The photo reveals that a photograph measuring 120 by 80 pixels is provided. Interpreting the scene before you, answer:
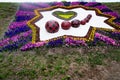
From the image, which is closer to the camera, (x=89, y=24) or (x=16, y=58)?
(x=16, y=58)

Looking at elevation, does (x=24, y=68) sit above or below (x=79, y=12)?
below

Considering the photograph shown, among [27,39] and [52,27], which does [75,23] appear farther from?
[27,39]

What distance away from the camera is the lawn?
16.2m

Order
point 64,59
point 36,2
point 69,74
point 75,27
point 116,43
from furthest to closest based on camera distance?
point 36,2
point 75,27
point 116,43
point 64,59
point 69,74

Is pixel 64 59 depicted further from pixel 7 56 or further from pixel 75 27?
pixel 75 27

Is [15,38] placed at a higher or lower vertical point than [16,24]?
lower

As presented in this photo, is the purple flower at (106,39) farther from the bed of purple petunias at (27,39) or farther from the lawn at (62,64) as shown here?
the lawn at (62,64)

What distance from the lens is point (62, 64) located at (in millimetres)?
17391

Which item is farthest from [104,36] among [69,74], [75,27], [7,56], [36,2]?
[36,2]

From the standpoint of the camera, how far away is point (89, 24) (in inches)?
937

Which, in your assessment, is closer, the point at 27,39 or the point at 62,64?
the point at 62,64

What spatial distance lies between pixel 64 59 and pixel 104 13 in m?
10.6

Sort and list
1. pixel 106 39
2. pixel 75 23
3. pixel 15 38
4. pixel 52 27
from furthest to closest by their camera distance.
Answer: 1. pixel 75 23
2. pixel 52 27
3. pixel 15 38
4. pixel 106 39

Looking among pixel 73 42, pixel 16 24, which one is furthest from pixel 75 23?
pixel 16 24
